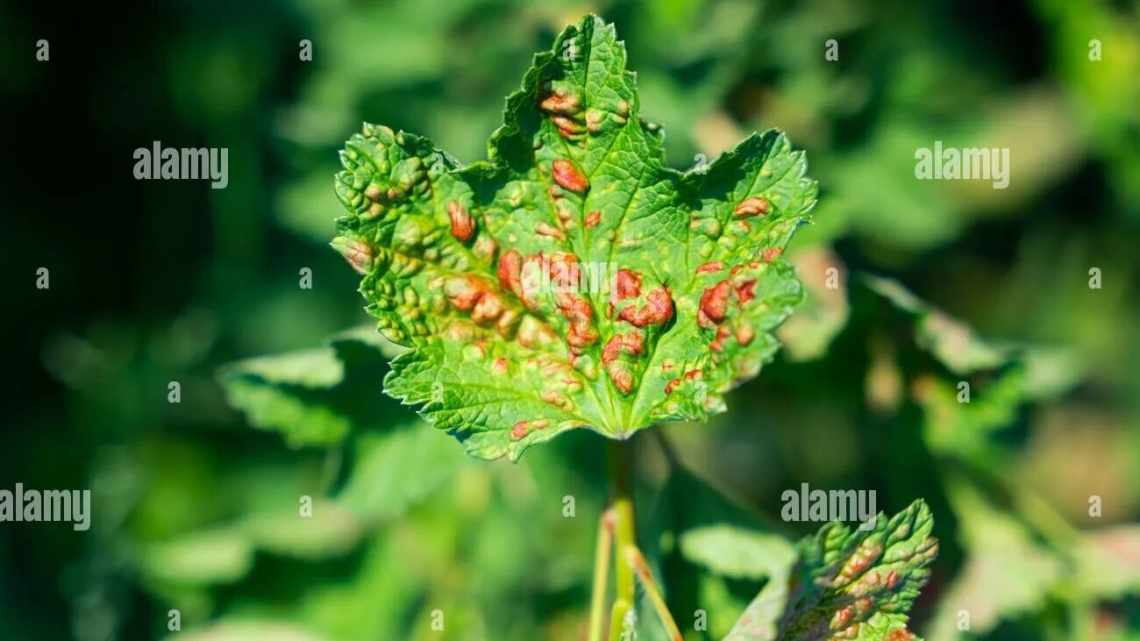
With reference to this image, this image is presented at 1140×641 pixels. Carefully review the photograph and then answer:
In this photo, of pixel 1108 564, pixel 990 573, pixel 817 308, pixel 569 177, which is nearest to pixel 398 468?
pixel 569 177

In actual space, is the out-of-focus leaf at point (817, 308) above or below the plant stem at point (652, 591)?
above

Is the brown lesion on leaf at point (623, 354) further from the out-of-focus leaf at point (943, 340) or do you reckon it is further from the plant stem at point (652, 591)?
the out-of-focus leaf at point (943, 340)

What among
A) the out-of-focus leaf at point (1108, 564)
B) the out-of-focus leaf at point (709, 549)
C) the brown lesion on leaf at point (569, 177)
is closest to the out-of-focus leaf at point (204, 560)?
the out-of-focus leaf at point (709, 549)

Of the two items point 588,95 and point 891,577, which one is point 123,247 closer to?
point 588,95

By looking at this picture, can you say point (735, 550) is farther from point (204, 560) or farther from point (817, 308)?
point (204, 560)

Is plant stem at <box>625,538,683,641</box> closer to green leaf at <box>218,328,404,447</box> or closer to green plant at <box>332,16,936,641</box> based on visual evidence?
green plant at <box>332,16,936,641</box>

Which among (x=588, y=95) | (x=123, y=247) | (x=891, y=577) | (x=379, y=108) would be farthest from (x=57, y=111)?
(x=891, y=577)
